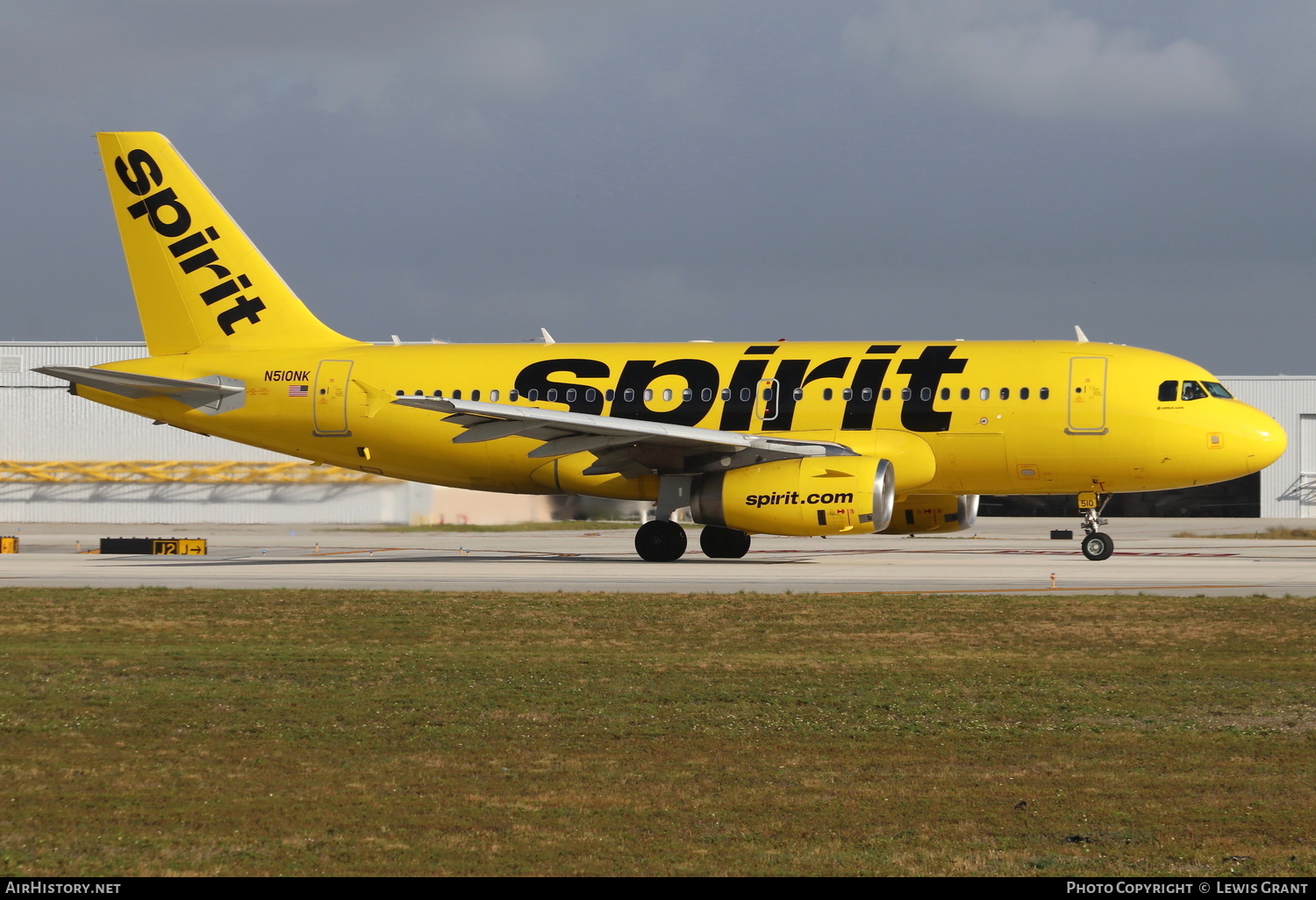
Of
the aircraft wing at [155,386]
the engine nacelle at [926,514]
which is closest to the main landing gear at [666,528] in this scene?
the engine nacelle at [926,514]

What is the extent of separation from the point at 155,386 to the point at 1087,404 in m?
20.5

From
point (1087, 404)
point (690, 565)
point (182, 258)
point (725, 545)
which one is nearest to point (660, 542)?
point (690, 565)

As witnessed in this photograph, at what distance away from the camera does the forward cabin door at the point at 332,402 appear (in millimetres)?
32344

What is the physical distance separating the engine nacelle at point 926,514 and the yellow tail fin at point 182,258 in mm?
14076

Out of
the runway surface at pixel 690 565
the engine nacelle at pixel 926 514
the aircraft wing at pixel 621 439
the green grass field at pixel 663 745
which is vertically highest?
the aircraft wing at pixel 621 439

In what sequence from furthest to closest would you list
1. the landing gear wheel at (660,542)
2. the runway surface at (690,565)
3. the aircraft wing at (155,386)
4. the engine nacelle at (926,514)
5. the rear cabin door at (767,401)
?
the aircraft wing at (155,386), the engine nacelle at (926,514), the landing gear wheel at (660,542), the rear cabin door at (767,401), the runway surface at (690,565)

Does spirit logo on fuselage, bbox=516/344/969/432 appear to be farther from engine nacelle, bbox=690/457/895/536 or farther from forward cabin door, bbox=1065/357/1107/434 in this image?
forward cabin door, bbox=1065/357/1107/434

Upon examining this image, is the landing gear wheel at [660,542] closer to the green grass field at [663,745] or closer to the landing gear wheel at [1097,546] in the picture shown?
the landing gear wheel at [1097,546]

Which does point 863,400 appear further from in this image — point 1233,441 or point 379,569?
point 379,569

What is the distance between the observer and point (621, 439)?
94.8ft

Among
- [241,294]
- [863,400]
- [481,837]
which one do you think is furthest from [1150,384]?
[481,837]

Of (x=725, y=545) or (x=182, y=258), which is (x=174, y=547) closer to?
(x=182, y=258)

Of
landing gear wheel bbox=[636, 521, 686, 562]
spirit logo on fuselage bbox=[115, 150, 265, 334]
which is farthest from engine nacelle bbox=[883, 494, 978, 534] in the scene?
spirit logo on fuselage bbox=[115, 150, 265, 334]

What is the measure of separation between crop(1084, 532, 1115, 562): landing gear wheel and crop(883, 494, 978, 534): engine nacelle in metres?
2.52
